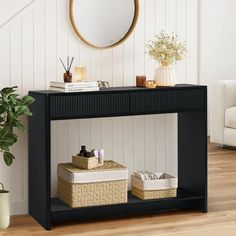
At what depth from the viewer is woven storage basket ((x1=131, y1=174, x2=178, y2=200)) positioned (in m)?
4.55

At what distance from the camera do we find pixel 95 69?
15.4ft

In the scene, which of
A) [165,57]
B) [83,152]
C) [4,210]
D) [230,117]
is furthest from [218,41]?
[4,210]

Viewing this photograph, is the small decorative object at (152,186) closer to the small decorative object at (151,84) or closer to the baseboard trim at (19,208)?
the small decorative object at (151,84)

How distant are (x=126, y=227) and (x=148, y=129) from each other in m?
0.83

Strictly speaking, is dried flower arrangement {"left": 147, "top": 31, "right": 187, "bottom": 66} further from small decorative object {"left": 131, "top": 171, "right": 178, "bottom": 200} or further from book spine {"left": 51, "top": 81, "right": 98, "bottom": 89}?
small decorative object {"left": 131, "top": 171, "right": 178, "bottom": 200}

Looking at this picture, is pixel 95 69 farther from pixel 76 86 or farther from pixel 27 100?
pixel 27 100

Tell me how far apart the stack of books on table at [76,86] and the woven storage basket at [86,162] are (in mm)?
438

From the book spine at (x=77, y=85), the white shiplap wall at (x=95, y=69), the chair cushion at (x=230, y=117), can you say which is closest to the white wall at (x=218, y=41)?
the chair cushion at (x=230, y=117)

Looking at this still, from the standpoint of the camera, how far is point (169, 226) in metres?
4.32

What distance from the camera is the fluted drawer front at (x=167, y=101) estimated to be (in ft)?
14.4

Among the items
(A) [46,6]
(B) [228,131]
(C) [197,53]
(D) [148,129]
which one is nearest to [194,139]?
(D) [148,129]

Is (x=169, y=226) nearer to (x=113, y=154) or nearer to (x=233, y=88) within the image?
(x=113, y=154)

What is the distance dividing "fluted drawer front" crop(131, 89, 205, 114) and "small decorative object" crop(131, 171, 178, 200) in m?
0.47

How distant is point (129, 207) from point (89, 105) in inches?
28.8
